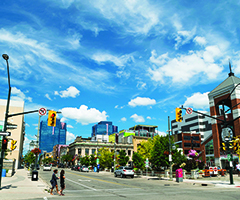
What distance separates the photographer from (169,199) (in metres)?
13.3

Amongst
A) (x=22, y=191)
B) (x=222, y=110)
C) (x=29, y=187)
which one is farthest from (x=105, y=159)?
(x=22, y=191)

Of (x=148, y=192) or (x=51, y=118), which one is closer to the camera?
(x=148, y=192)

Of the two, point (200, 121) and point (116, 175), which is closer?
point (116, 175)

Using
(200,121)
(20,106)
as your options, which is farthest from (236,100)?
(20,106)

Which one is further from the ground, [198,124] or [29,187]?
[198,124]

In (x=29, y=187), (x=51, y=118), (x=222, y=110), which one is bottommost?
(x=29, y=187)

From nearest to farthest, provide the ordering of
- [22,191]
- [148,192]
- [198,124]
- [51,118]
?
[22,191] → [148,192] → [51,118] → [198,124]

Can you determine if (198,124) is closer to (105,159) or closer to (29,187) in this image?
(105,159)

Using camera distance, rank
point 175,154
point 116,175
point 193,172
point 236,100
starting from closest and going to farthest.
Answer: point 193,172 < point 175,154 < point 116,175 < point 236,100

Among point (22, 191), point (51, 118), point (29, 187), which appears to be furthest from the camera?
point (29, 187)

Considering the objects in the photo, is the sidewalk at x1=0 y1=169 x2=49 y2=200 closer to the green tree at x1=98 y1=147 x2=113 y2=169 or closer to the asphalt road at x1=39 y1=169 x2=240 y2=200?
the asphalt road at x1=39 y1=169 x2=240 y2=200

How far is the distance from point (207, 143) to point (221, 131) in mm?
18752

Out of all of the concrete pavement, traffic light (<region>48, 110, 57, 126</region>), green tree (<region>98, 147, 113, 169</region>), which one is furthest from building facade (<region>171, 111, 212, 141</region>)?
traffic light (<region>48, 110, 57, 126</region>)

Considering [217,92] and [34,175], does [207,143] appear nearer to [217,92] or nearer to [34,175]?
[217,92]
